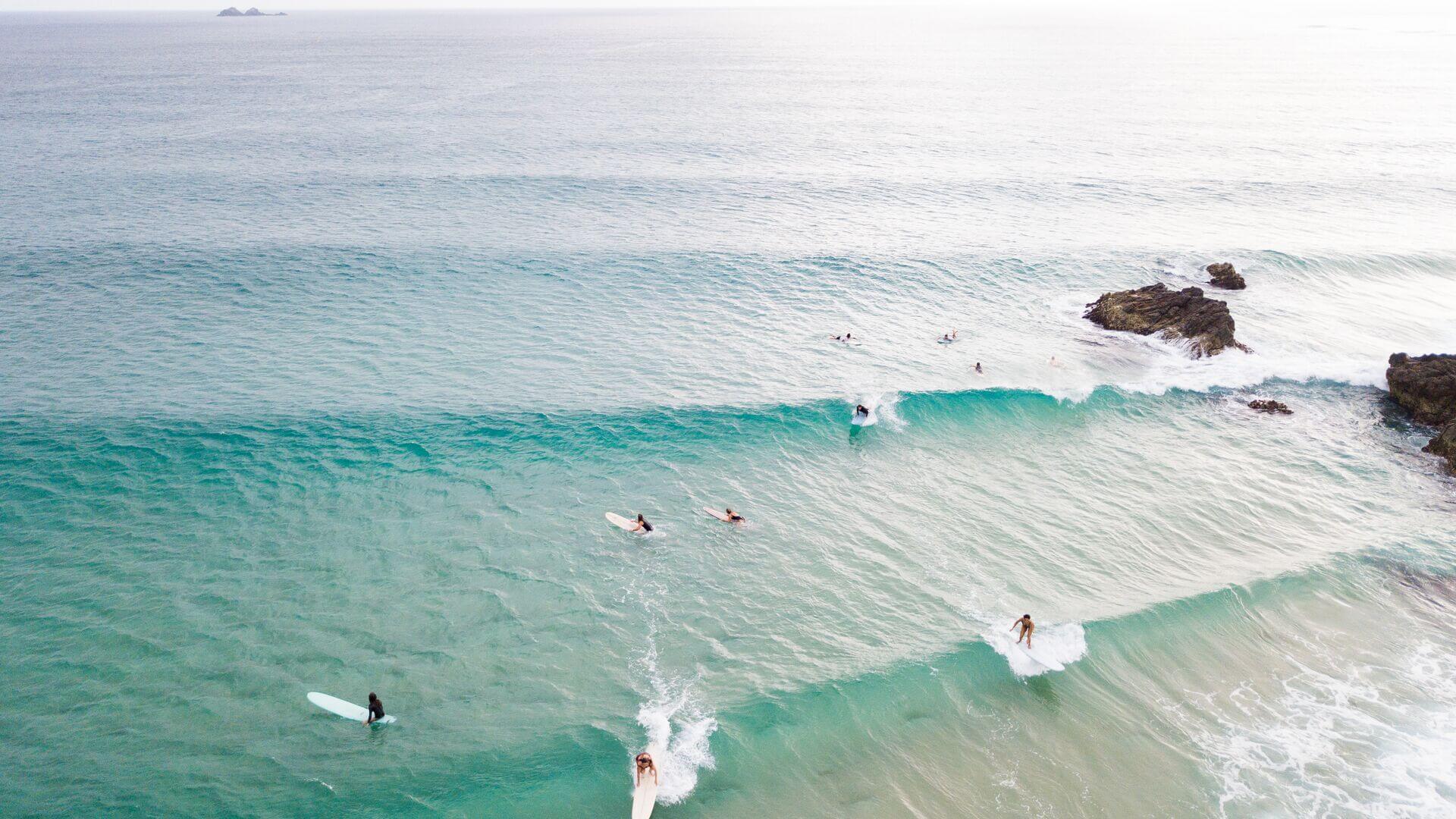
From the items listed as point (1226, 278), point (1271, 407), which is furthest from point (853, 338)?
point (1226, 278)

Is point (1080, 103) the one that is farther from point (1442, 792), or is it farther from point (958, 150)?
point (1442, 792)

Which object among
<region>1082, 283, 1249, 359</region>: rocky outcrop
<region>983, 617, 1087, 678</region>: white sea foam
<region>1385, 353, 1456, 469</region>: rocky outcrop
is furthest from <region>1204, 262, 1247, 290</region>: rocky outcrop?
<region>983, 617, 1087, 678</region>: white sea foam

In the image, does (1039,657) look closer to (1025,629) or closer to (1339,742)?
(1025,629)

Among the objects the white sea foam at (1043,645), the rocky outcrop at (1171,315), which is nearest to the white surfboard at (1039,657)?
the white sea foam at (1043,645)

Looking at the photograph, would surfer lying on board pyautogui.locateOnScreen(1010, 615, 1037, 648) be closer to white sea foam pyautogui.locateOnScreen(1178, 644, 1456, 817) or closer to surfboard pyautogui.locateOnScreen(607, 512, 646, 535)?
white sea foam pyautogui.locateOnScreen(1178, 644, 1456, 817)

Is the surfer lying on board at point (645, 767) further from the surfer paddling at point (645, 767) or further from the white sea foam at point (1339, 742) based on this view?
the white sea foam at point (1339, 742)

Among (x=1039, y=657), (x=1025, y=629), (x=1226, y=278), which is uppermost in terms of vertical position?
(x=1226, y=278)
